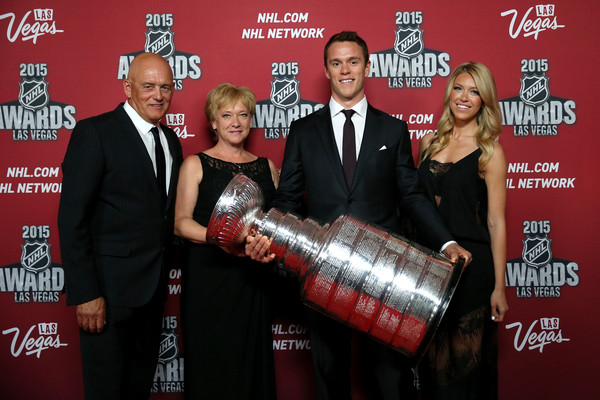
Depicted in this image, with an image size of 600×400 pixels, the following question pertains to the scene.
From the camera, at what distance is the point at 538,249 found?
7.41 ft

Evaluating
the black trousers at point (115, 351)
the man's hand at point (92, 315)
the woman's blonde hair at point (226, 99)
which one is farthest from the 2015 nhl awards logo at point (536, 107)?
the man's hand at point (92, 315)

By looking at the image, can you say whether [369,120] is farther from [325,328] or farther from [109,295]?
[109,295]

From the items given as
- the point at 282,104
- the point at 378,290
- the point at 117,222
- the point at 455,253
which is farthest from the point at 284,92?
the point at 378,290

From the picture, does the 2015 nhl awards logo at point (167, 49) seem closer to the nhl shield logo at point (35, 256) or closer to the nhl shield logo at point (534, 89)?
the nhl shield logo at point (35, 256)

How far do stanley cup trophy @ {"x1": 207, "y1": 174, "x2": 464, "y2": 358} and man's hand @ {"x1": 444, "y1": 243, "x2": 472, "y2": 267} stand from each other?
0.09 meters

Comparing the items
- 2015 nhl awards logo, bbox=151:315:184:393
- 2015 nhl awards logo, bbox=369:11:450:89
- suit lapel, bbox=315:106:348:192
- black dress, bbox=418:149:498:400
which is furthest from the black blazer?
2015 nhl awards logo, bbox=151:315:184:393

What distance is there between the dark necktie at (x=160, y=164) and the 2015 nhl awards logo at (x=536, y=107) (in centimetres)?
175

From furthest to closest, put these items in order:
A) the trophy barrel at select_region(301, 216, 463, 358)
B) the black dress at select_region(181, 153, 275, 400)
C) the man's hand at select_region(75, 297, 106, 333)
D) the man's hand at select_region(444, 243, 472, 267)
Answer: the black dress at select_region(181, 153, 275, 400), the man's hand at select_region(75, 297, 106, 333), the man's hand at select_region(444, 243, 472, 267), the trophy barrel at select_region(301, 216, 463, 358)

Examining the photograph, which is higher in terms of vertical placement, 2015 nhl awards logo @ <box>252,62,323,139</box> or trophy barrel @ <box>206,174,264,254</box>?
2015 nhl awards logo @ <box>252,62,323,139</box>

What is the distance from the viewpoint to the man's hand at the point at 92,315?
145cm

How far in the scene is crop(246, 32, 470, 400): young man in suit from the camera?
5.15ft

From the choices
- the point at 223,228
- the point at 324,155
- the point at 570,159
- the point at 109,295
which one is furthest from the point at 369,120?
the point at 570,159

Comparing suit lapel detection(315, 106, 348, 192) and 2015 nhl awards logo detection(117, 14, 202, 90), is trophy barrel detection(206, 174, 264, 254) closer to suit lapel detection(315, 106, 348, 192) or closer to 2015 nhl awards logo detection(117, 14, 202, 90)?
suit lapel detection(315, 106, 348, 192)

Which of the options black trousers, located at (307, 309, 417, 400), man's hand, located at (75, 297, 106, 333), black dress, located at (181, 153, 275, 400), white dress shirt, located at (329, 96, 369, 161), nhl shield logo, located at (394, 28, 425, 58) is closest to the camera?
man's hand, located at (75, 297, 106, 333)
